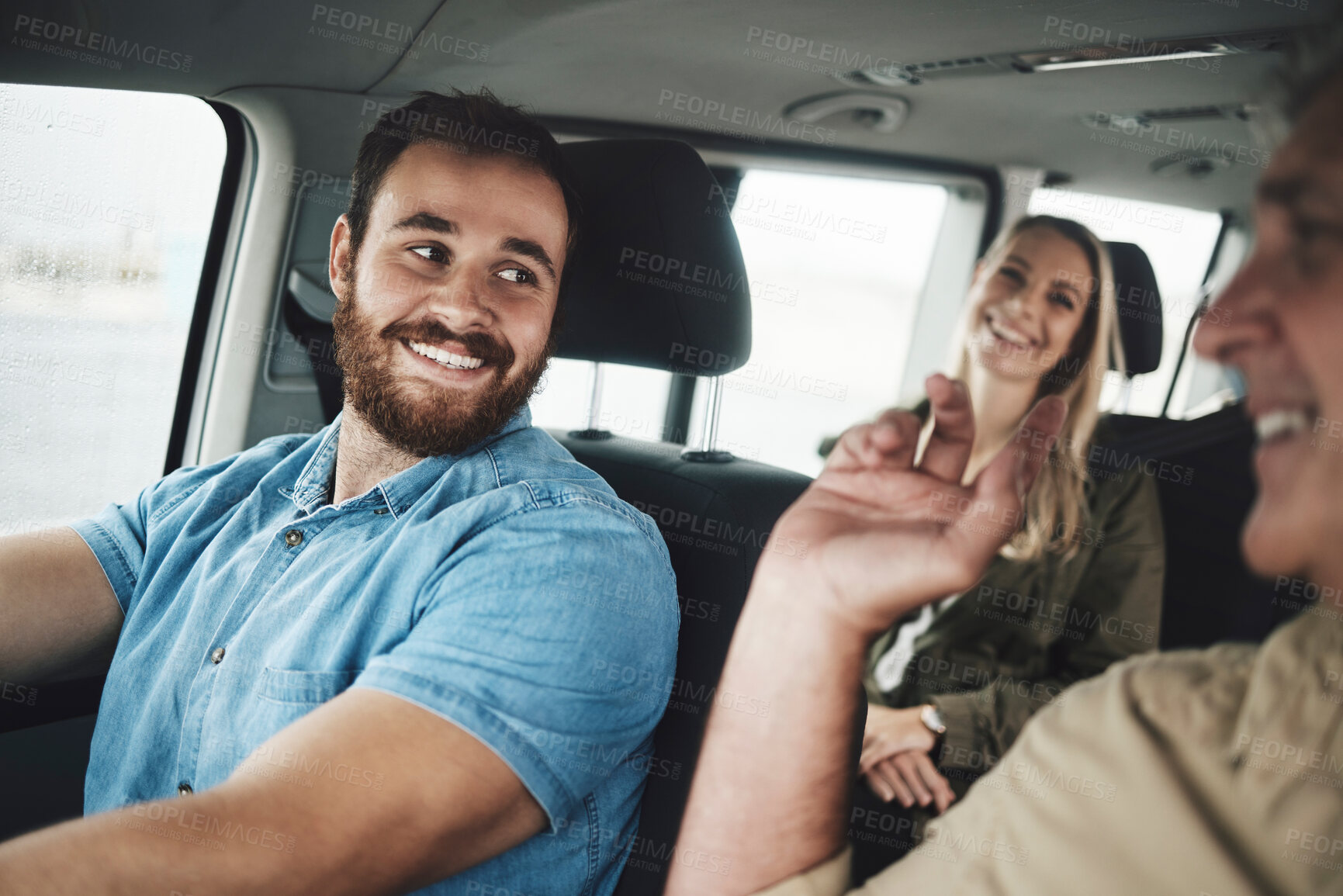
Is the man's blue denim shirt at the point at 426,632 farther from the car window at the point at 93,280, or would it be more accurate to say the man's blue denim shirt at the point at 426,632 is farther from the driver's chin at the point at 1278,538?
the driver's chin at the point at 1278,538

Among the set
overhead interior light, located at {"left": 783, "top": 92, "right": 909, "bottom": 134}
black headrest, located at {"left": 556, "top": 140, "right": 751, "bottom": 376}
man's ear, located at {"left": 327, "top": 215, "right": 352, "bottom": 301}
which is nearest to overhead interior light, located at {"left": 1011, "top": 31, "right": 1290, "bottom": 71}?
overhead interior light, located at {"left": 783, "top": 92, "right": 909, "bottom": 134}

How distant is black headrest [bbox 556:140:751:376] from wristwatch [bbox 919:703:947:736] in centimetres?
45

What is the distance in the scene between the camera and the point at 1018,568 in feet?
2.34

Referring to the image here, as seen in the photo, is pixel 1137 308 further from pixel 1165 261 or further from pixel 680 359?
pixel 680 359

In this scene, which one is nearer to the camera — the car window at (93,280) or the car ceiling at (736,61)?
the car ceiling at (736,61)

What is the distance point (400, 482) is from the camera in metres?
1.23

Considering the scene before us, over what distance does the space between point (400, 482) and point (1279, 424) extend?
3.38ft

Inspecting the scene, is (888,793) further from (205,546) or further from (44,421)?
(44,421)

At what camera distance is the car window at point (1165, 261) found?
2.21ft

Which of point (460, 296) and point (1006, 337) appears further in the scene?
point (460, 296)

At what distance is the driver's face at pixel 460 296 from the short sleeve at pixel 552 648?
256mm

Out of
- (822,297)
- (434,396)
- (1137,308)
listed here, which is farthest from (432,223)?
(1137,308)

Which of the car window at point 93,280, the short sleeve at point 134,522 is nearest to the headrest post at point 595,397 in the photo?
the short sleeve at point 134,522

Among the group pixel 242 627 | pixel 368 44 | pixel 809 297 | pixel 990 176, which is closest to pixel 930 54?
pixel 990 176
